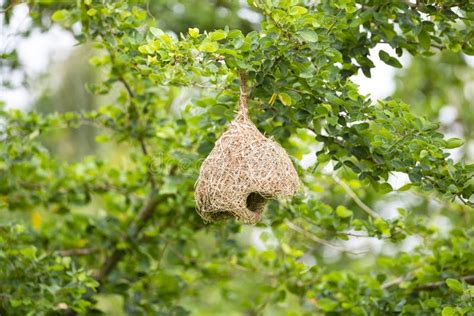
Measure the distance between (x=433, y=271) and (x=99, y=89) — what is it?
1.81 m

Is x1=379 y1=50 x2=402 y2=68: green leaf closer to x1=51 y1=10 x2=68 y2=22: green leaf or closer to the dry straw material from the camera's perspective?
the dry straw material

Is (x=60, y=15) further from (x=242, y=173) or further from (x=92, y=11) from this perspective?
(x=242, y=173)

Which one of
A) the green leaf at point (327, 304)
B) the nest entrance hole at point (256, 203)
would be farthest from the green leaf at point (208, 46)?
the green leaf at point (327, 304)

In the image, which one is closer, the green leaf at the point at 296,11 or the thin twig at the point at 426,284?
the green leaf at the point at 296,11

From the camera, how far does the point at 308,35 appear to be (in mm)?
2506

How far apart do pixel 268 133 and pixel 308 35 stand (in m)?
0.67

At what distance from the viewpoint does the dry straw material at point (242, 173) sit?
8.39 ft

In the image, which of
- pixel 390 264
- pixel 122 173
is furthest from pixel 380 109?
pixel 122 173

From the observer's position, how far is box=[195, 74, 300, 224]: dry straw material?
256cm

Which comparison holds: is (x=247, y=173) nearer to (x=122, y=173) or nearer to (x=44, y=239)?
(x=122, y=173)

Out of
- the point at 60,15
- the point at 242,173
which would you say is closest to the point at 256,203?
the point at 242,173

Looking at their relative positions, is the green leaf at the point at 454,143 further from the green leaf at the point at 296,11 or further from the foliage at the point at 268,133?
the green leaf at the point at 296,11

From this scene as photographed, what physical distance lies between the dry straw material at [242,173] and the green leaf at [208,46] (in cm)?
23

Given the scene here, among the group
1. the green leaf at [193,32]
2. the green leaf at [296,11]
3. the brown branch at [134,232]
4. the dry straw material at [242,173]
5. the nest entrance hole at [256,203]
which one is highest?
the green leaf at [296,11]
